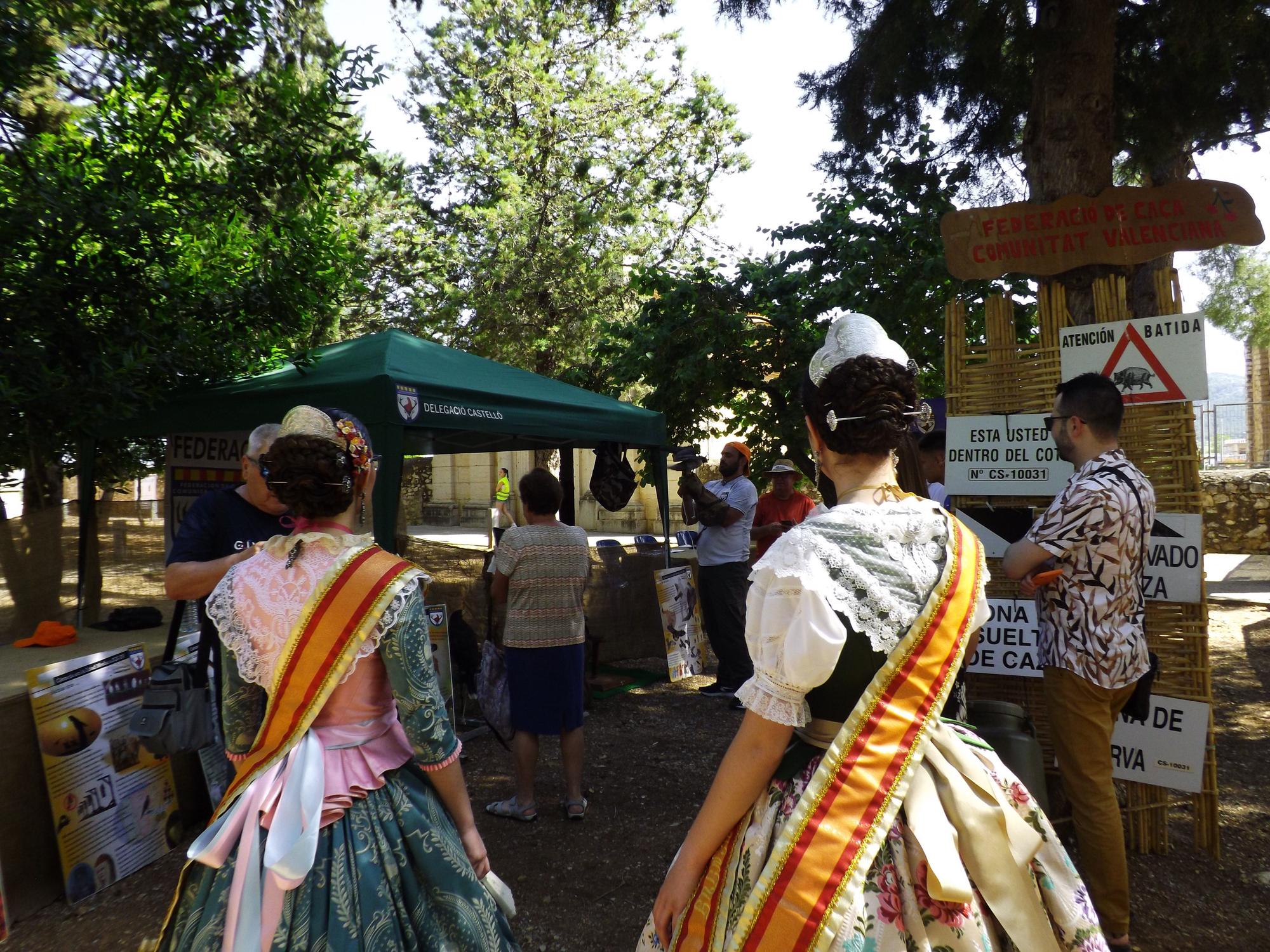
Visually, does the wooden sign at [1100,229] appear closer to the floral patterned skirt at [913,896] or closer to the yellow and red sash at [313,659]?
the floral patterned skirt at [913,896]

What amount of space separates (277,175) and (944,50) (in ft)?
14.0

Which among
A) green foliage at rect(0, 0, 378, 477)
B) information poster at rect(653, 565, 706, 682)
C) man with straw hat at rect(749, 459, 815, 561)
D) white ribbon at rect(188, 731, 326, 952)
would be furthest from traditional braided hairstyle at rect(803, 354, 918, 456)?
information poster at rect(653, 565, 706, 682)

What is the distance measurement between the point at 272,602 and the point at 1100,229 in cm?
392

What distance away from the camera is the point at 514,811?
14.9ft

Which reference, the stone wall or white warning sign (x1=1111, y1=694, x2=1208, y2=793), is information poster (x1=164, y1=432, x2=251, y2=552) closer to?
white warning sign (x1=1111, y1=694, x2=1208, y2=793)

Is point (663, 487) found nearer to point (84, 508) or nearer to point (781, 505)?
point (781, 505)

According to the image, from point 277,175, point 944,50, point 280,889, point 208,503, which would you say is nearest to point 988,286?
point 944,50

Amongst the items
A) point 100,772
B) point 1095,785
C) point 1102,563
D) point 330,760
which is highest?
point 1102,563

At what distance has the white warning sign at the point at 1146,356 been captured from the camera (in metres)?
3.80

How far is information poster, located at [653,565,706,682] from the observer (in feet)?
24.4

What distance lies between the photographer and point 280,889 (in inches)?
69.4

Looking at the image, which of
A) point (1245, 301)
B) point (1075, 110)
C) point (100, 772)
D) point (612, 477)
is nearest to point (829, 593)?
point (100, 772)

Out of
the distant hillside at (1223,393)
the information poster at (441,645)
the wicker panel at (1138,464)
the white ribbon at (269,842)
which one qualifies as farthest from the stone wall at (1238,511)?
the white ribbon at (269,842)

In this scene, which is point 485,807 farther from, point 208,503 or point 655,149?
point 655,149
